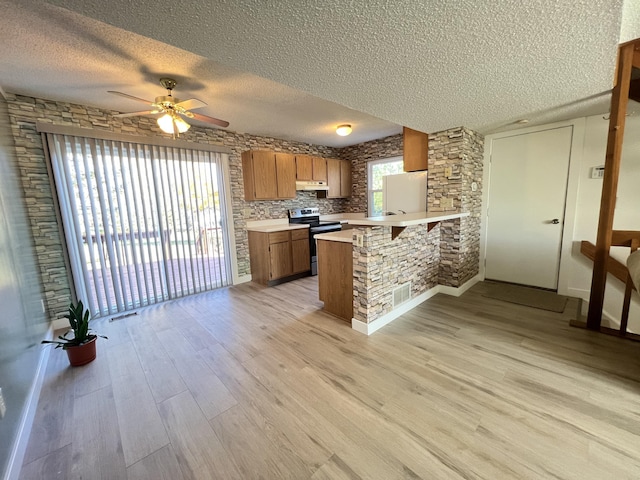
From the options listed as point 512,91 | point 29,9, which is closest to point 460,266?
point 512,91

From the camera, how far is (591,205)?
119 inches

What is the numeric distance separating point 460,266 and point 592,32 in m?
2.54

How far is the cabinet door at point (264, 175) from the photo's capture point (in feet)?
13.5

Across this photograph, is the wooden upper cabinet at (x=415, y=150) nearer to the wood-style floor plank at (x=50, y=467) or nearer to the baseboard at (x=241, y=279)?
the baseboard at (x=241, y=279)

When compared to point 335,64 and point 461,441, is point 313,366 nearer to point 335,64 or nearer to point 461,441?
point 461,441

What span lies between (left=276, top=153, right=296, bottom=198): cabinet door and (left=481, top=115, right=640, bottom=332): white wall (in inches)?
135

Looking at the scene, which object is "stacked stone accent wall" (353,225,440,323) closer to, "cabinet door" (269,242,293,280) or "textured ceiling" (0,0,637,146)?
"textured ceiling" (0,0,637,146)

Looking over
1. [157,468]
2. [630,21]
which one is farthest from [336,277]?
[630,21]

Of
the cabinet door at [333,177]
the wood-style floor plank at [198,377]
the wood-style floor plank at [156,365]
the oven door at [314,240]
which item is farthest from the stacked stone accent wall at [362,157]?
the wood-style floor plank at [156,365]

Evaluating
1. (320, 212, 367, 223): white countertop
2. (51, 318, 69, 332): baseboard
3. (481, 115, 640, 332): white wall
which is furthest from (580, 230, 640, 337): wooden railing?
(51, 318, 69, 332): baseboard

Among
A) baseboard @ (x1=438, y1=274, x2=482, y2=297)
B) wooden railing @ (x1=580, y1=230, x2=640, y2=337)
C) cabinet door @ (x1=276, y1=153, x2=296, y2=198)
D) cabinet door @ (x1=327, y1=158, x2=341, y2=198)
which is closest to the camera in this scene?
wooden railing @ (x1=580, y1=230, x2=640, y2=337)

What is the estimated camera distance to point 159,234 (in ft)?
11.2

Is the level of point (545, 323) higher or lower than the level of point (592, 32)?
lower

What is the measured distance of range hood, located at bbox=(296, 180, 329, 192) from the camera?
4.68m
